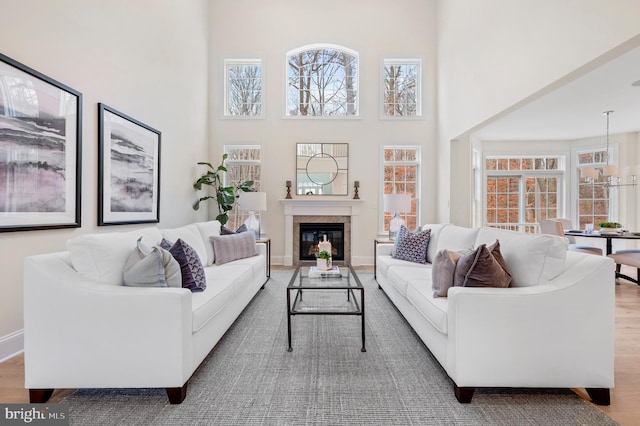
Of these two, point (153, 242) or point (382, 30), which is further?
point (382, 30)

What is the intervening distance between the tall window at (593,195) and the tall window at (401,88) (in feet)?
12.4

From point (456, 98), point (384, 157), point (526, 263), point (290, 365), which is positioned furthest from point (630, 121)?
point (290, 365)

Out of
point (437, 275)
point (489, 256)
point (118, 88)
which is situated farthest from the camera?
point (118, 88)

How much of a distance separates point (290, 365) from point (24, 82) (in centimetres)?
281

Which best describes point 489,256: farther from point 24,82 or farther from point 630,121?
point 630,121

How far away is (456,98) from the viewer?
502 centimetres

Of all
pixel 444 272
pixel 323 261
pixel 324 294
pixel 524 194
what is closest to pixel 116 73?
pixel 323 261

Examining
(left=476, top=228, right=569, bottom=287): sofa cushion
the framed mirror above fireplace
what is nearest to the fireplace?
the framed mirror above fireplace

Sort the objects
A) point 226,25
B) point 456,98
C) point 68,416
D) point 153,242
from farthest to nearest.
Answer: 1. point 226,25
2. point 456,98
3. point 153,242
4. point 68,416

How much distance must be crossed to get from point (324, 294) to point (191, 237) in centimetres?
165

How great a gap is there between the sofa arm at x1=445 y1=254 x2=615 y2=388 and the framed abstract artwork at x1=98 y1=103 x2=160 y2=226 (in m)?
3.31

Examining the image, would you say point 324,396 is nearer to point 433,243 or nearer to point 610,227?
point 433,243

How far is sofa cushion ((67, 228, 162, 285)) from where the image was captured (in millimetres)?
1813

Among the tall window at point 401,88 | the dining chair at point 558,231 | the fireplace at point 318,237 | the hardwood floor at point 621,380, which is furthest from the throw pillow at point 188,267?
the dining chair at point 558,231
